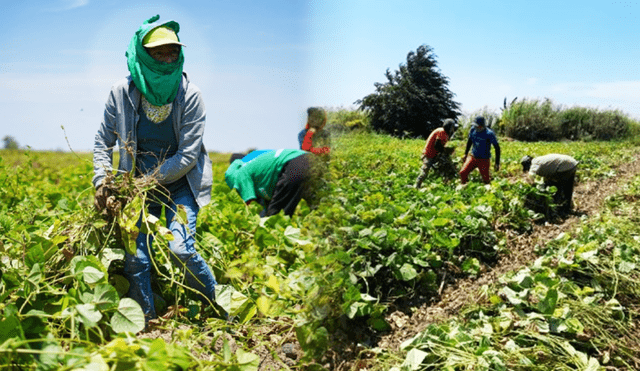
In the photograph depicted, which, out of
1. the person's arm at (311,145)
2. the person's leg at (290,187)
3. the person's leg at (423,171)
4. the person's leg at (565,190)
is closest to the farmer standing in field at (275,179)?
the person's leg at (290,187)

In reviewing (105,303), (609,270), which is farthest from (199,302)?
(609,270)

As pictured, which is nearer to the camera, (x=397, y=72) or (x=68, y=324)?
(x=68, y=324)

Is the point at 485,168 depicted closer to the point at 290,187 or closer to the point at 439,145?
the point at 439,145

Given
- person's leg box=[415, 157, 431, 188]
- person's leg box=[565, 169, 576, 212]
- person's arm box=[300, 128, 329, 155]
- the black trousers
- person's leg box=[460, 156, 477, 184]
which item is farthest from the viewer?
person's leg box=[565, 169, 576, 212]

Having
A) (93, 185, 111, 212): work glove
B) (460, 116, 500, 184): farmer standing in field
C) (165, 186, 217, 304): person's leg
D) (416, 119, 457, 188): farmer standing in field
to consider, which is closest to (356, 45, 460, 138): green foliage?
(416, 119, 457, 188): farmer standing in field

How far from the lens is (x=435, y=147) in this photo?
8.48 feet

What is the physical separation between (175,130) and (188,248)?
48cm

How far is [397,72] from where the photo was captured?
81.3 inches

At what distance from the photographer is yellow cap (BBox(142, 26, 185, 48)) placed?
1958mm

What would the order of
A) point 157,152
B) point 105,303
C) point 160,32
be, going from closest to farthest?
point 105,303
point 160,32
point 157,152

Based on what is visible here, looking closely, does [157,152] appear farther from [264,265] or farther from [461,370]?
[461,370]

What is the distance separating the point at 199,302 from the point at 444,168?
1.60 meters

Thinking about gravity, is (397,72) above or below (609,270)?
above

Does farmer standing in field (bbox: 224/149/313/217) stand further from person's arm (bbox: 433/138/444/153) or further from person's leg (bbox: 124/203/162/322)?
person's leg (bbox: 124/203/162/322)
